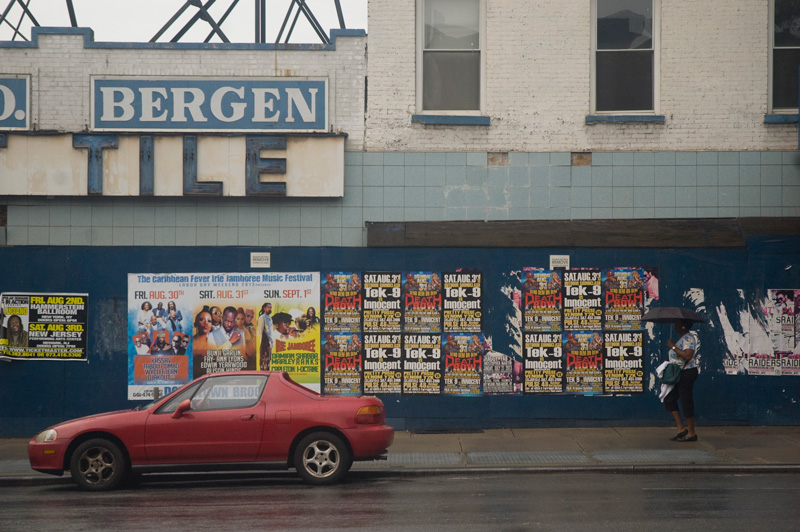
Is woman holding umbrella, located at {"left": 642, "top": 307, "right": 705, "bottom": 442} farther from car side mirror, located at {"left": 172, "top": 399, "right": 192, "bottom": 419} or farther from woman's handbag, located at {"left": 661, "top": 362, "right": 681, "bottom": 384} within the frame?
car side mirror, located at {"left": 172, "top": 399, "right": 192, "bottom": 419}

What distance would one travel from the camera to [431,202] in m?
14.4

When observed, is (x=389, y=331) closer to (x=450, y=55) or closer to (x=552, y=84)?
(x=450, y=55)

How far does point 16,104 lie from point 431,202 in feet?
22.1

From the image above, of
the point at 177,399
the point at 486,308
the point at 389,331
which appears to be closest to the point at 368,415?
the point at 177,399

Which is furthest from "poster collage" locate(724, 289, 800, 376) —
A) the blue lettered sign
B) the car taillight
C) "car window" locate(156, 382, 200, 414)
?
the blue lettered sign

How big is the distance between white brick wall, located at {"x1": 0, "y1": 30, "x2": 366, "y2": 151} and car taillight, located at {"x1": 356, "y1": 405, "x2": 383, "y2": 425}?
17.5 ft

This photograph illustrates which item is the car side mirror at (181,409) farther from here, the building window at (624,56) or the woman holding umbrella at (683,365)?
the building window at (624,56)

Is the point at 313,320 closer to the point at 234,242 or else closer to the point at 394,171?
the point at 234,242

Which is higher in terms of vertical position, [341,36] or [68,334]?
[341,36]

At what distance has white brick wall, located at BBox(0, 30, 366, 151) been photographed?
46.6ft

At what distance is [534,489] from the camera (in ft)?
31.8

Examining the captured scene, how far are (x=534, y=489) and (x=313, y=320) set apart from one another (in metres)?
5.48

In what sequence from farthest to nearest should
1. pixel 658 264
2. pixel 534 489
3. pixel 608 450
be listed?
pixel 658 264
pixel 608 450
pixel 534 489

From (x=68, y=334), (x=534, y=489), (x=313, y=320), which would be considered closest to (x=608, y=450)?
(x=534, y=489)
